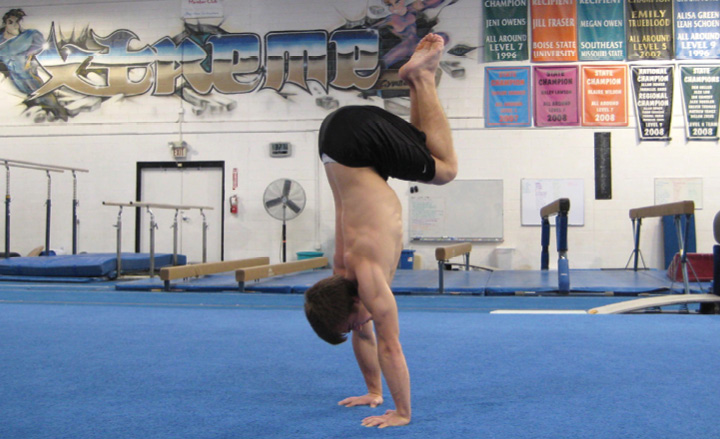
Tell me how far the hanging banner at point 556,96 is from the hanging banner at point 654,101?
1.08m

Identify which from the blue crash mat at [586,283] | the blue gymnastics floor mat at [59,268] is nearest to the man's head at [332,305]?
the blue crash mat at [586,283]

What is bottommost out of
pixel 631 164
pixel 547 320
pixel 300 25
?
pixel 547 320

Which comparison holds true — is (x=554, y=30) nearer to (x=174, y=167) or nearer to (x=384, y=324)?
(x=174, y=167)

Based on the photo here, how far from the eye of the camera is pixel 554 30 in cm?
1141

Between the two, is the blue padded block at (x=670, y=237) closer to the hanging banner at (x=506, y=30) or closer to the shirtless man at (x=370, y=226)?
the hanging banner at (x=506, y=30)

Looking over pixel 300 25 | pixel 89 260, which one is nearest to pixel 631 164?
pixel 300 25

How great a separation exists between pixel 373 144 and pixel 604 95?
1026 cm

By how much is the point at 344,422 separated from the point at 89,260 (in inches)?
330

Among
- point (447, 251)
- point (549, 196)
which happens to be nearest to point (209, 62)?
point (549, 196)

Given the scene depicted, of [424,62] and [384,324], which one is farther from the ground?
[424,62]

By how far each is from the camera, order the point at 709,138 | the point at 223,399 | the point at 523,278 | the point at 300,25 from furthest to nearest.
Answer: the point at 300,25 < the point at 709,138 < the point at 523,278 < the point at 223,399

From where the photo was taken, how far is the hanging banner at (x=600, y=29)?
11.3m

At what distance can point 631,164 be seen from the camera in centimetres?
1114

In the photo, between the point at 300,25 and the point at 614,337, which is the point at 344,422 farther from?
the point at 300,25
